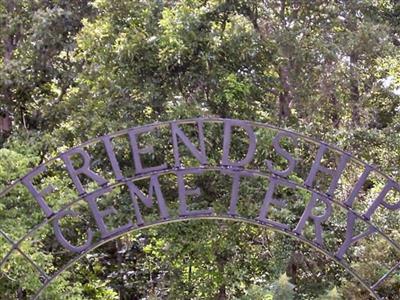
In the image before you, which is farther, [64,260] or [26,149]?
[64,260]

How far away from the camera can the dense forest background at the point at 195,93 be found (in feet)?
23.0

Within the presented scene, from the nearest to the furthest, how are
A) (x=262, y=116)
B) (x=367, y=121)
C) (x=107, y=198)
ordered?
(x=107, y=198), (x=262, y=116), (x=367, y=121)

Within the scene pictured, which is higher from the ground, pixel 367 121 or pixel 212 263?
pixel 367 121

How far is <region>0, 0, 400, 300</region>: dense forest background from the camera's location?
7.01m

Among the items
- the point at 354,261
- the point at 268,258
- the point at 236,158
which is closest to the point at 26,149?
the point at 236,158

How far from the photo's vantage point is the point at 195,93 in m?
7.28

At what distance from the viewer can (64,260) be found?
7844mm

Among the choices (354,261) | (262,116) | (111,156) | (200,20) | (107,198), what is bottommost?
(111,156)

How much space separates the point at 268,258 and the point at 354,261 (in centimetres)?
87

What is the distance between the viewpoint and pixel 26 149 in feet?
23.9

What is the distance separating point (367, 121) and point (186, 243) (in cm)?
261

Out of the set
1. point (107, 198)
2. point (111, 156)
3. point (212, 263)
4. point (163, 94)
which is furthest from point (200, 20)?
point (111, 156)

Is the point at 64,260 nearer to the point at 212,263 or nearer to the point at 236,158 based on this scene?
the point at 212,263

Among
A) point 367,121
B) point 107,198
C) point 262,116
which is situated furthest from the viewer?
point 367,121
